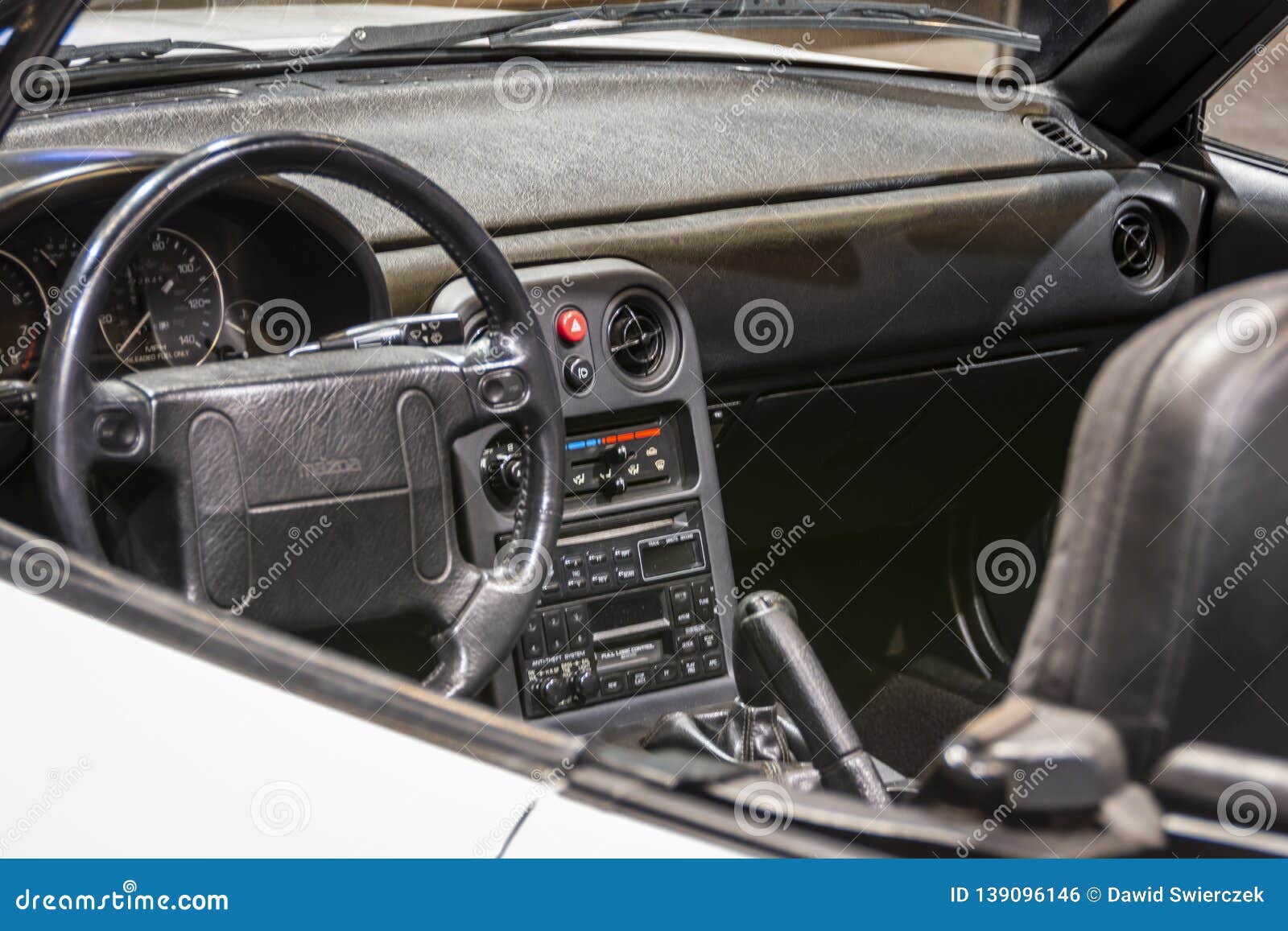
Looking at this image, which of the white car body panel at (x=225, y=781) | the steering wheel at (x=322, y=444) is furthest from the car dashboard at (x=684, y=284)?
the white car body panel at (x=225, y=781)

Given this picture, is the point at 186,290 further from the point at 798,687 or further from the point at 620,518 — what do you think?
the point at 798,687

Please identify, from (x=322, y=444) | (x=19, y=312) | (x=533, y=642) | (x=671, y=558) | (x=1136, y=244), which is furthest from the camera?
(x=1136, y=244)

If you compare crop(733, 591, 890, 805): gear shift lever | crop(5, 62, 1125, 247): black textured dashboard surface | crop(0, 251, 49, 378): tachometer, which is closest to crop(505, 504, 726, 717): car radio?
crop(733, 591, 890, 805): gear shift lever

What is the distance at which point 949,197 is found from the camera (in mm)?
2428

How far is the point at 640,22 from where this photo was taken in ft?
8.02

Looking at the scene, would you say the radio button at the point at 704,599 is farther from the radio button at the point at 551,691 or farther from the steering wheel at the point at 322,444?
the steering wheel at the point at 322,444

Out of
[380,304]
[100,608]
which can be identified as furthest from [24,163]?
Result: [100,608]

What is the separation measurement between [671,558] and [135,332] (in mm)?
846

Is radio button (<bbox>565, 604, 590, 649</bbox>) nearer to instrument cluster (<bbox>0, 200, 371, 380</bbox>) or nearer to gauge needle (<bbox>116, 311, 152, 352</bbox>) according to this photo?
instrument cluster (<bbox>0, 200, 371, 380</bbox>)

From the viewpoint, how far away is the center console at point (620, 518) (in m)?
2.12

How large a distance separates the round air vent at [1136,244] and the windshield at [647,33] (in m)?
0.34

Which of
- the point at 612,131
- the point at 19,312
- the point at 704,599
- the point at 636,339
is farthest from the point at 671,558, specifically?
the point at 19,312

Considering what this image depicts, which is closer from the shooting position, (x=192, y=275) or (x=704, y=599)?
(x=192, y=275)

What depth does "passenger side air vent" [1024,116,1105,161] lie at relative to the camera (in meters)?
2.59
